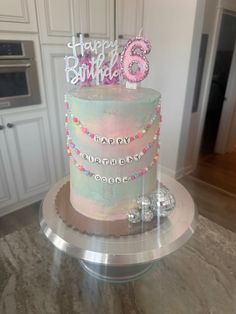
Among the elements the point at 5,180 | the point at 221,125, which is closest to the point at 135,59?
the point at 5,180

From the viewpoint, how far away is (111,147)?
974 mm

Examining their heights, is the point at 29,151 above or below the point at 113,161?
Answer: below

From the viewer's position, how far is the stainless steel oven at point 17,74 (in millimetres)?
1747

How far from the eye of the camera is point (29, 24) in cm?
179

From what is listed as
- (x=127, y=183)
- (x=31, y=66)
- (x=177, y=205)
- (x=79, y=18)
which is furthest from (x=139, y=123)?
(x=79, y=18)

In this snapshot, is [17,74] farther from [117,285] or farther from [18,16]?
[117,285]

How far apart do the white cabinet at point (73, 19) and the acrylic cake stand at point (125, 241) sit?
1473 millimetres

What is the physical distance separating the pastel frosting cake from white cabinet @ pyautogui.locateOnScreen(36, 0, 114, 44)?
3.56 ft

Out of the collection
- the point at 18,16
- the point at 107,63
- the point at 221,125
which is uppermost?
the point at 18,16

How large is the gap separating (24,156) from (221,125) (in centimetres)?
260

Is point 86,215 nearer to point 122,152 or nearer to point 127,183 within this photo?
point 127,183

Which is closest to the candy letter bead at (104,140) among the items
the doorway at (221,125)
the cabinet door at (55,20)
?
the cabinet door at (55,20)

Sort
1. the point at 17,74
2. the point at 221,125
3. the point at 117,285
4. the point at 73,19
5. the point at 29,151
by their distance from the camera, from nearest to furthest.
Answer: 1. the point at 117,285
2. the point at 17,74
3. the point at 73,19
4. the point at 29,151
5. the point at 221,125

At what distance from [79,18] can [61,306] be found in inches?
85.9
